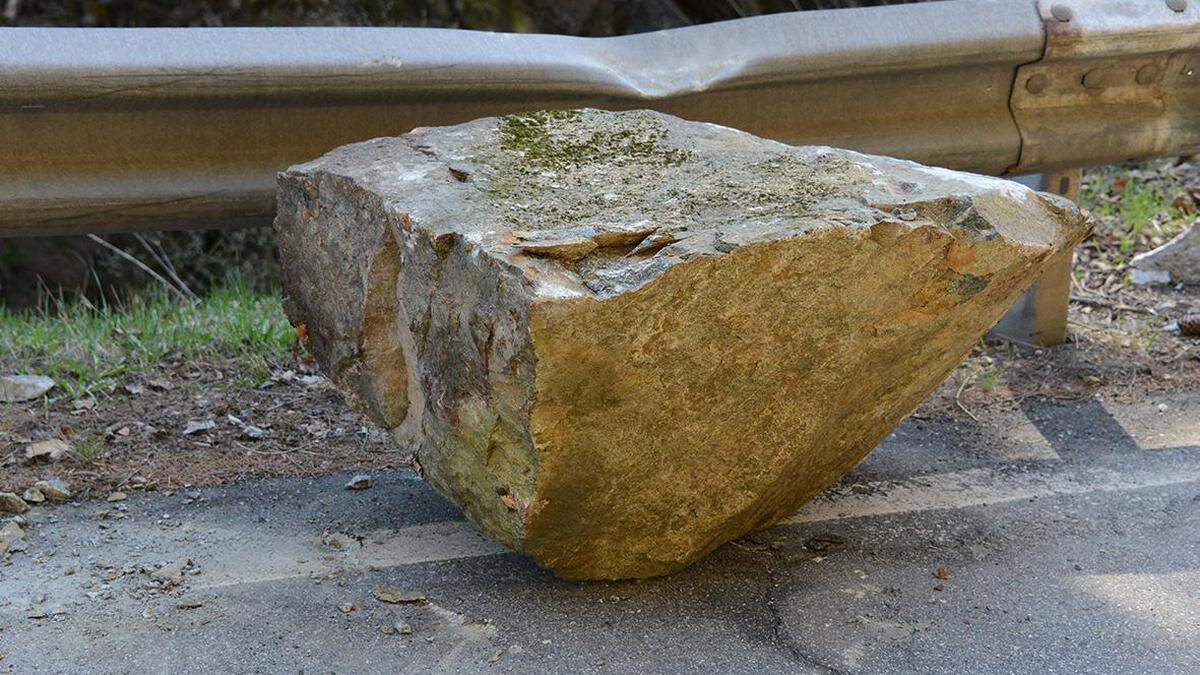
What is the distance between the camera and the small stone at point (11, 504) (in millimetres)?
2957

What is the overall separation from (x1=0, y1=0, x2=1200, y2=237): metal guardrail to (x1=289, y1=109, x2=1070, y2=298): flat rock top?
0.96ft

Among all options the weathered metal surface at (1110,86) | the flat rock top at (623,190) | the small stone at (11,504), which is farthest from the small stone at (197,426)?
the weathered metal surface at (1110,86)

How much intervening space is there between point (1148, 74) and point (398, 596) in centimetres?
255

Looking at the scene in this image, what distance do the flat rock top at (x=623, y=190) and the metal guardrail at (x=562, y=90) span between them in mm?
294

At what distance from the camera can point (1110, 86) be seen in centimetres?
369

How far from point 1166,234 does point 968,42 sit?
1.77 meters

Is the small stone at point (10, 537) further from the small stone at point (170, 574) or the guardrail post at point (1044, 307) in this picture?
the guardrail post at point (1044, 307)

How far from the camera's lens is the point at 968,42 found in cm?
348

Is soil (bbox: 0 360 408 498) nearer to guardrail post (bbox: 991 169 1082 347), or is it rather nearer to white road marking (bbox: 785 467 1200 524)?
white road marking (bbox: 785 467 1200 524)

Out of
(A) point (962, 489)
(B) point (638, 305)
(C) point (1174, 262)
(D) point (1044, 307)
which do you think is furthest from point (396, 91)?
(C) point (1174, 262)

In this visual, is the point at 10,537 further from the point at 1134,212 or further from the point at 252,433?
the point at 1134,212

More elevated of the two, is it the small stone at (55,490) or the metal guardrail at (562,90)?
the metal guardrail at (562,90)

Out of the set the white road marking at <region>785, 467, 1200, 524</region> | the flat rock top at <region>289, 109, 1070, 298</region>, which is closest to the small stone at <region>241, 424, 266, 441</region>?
the flat rock top at <region>289, 109, 1070, 298</region>

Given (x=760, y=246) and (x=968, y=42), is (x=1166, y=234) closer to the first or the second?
(x=968, y=42)
